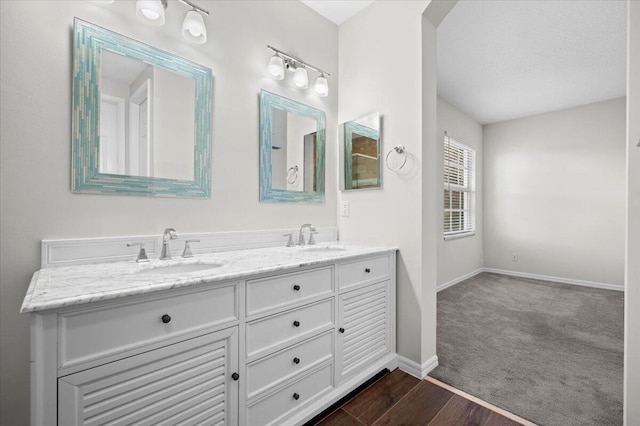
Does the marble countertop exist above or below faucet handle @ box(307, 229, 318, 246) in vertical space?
below

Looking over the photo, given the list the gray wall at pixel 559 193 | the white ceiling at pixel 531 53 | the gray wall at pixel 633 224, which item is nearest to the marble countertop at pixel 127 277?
the gray wall at pixel 633 224

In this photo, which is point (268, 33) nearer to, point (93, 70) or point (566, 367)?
point (93, 70)

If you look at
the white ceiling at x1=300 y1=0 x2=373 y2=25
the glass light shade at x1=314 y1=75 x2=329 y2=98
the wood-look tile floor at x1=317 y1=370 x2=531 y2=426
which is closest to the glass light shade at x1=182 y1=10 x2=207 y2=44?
the glass light shade at x1=314 y1=75 x2=329 y2=98

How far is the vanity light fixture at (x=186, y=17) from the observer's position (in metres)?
1.41

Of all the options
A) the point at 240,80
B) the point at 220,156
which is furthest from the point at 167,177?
the point at 240,80

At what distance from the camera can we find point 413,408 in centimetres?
A: 158

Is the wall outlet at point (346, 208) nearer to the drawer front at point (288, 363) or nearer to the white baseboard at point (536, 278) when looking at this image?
the drawer front at point (288, 363)

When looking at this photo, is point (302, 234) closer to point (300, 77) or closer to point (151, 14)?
point (300, 77)

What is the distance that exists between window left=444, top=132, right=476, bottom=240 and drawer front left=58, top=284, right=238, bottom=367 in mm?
3694

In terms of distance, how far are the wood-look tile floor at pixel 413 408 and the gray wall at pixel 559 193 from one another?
409 centimetres

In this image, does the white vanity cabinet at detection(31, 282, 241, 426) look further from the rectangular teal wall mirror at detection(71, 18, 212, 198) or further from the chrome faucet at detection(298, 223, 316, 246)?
the chrome faucet at detection(298, 223, 316, 246)

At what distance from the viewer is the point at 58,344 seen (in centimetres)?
79

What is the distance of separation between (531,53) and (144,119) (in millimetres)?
3581

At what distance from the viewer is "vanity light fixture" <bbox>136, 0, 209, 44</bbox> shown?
1.41 m
